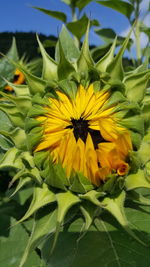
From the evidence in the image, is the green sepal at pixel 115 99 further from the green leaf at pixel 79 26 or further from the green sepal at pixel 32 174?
the green leaf at pixel 79 26

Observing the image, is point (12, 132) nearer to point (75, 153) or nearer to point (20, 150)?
point (20, 150)

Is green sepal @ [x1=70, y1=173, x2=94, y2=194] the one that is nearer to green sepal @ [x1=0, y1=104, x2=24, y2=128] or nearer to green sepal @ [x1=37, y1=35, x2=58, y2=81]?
green sepal @ [x1=0, y1=104, x2=24, y2=128]

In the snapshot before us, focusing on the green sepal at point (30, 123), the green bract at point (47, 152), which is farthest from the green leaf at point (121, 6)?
the green sepal at point (30, 123)

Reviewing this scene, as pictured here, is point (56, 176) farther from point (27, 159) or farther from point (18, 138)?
point (18, 138)

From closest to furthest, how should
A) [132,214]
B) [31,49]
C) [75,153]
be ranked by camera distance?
[75,153], [132,214], [31,49]

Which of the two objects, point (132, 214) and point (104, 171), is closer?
point (104, 171)

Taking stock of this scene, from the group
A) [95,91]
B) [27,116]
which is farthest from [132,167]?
[27,116]

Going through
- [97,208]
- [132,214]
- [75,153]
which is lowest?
[132,214]
